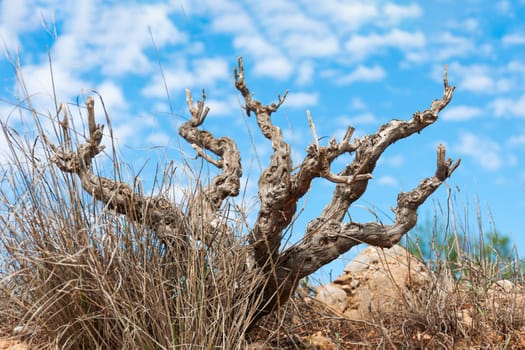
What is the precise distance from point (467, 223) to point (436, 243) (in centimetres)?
23

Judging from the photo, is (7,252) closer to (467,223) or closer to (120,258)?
(120,258)

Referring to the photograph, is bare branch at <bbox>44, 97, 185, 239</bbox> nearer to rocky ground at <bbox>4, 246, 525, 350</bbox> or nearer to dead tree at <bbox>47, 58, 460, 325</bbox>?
dead tree at <bbox>47, 58, 460, 325</bbox>

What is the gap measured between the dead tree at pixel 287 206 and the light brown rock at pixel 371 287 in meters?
0.92

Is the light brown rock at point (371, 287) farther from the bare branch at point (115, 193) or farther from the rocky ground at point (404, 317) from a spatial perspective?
the bare branch at point (115, 193)

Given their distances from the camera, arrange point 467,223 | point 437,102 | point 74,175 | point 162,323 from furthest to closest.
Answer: point 467,223, point 437,102, point 74,175, point 162,323

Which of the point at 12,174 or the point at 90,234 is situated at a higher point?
the point at 12,174

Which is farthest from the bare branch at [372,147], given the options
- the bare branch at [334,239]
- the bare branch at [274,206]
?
the bare branch at [274,206]

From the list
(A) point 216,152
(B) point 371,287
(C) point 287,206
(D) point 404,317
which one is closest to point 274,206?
(C) point 287,206

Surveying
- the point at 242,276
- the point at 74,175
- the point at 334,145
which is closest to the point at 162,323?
the point at 242,276

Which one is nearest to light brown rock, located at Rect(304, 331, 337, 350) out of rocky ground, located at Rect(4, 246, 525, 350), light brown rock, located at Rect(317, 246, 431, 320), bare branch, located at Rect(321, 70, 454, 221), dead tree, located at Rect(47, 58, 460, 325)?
rocky ground, located at Rect(4, 246, 525, 350)

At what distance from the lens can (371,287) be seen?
187 inches

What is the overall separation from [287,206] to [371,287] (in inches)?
64.6

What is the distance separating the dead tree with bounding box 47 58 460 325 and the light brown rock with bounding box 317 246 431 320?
92cm

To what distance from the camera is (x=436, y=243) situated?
14.4 feet
